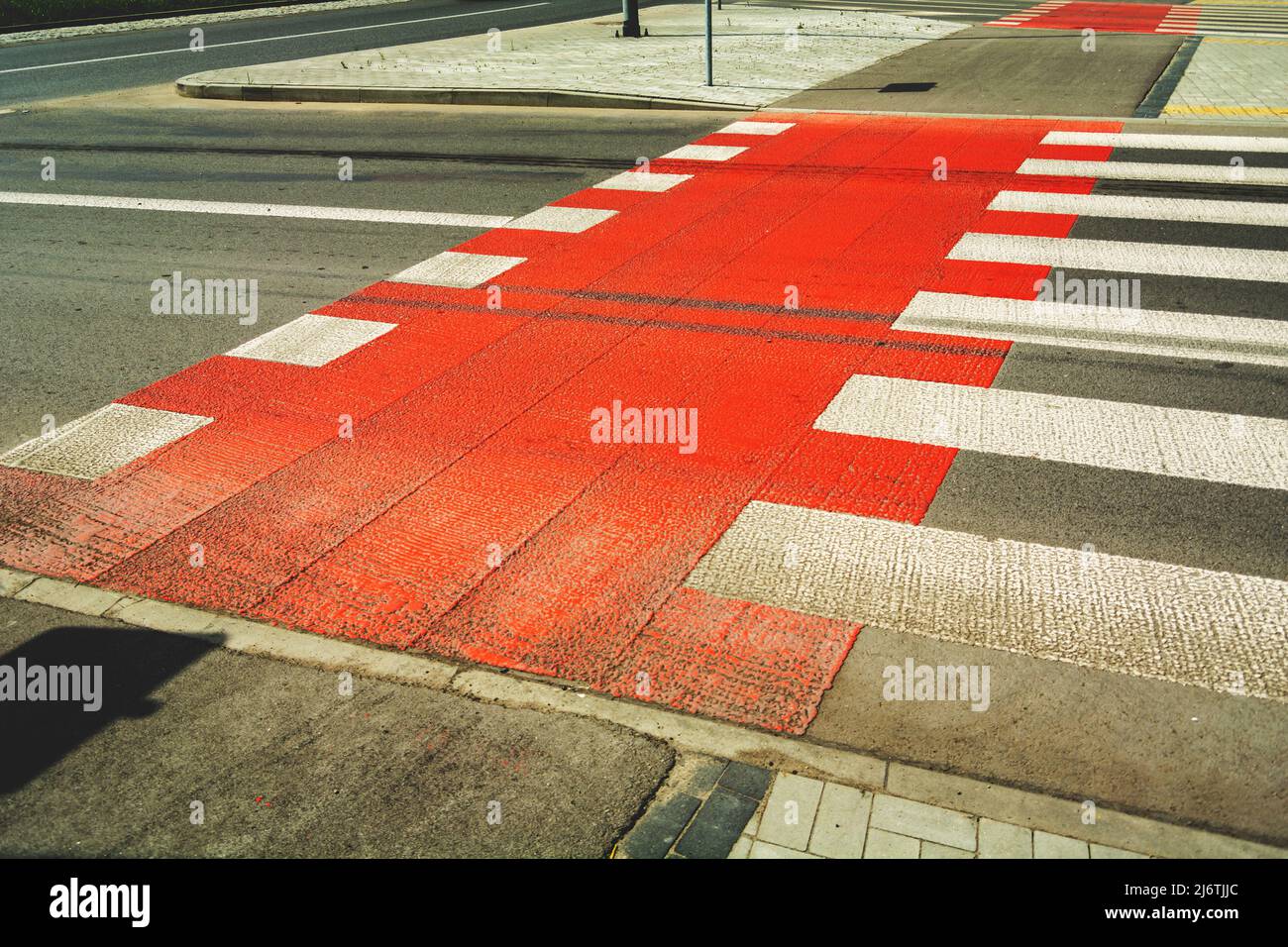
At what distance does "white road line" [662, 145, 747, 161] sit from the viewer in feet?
42.8

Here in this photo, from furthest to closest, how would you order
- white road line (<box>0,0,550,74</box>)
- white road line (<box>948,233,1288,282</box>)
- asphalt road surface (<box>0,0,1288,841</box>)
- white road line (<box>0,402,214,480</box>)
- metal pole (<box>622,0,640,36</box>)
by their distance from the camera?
metal pole (<box>622,0,640,36</box>) → white road line (<box>0,0,550,74</box>) → white road line (<box>948,233,1288,282</box>) → white road line (<box>0,402,214,480</box>) → asphalt road surface (<box>0,0,1288,841</box>)

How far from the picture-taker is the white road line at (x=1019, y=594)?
4.54 m

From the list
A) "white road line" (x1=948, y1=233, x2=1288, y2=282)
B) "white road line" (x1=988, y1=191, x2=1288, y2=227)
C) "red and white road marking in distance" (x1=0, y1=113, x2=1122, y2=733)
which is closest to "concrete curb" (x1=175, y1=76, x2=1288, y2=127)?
"white road line" (x1=988, y1=191, x2=1288, y2=227)

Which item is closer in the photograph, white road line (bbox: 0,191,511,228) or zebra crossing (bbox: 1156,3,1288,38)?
white road line (bbox: 0,191,511,228)

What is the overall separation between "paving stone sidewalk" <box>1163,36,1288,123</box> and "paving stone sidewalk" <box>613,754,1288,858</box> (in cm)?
1284

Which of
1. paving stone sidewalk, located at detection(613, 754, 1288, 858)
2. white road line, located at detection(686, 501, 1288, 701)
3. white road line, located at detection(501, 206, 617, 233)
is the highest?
white road line, located at detection(501, 206, 617, 233)

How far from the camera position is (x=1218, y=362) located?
7.17 meters

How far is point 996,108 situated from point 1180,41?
8514 millimetres

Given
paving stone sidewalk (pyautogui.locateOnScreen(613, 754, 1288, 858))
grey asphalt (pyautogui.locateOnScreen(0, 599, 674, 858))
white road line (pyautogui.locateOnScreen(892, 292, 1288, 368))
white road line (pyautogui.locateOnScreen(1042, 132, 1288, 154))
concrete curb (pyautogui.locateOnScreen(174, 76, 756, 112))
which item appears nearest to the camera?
paving stone sidewalk (pyautogui.locateOnScreen(613, 754, 1288, 858))

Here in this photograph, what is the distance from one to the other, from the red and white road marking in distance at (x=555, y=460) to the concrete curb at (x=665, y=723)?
0.32ft

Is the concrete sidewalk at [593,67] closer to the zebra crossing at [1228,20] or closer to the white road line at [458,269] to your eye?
the zebra crossing at [1228,20]

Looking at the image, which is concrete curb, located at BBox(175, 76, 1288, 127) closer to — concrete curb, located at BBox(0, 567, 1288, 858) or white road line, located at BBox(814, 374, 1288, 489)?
white road line, located at BBox(814, 374, 1288, 489)

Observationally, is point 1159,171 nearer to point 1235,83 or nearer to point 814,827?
point 1235,83
